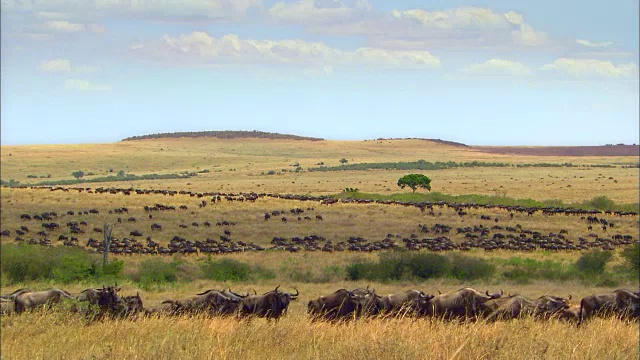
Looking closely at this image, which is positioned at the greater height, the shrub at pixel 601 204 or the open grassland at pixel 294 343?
the open grassland at pixel 294 343

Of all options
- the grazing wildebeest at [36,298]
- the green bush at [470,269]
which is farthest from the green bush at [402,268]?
the grazing wildebeest at [36,298]

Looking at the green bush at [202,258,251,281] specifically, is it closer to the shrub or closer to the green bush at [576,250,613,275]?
the green bush at [576,250,613,275]

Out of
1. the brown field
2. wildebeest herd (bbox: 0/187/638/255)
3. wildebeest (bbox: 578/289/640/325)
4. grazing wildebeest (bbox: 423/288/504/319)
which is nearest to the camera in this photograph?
the brown field

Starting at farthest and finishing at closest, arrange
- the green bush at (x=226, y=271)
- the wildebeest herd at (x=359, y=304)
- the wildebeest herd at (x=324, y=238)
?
the wildebeest herd at (x=324, y=238) → the green bush at (x=226, y=271) → the wildebeest herd at (x=359, y=304)

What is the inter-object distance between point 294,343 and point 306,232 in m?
35.6

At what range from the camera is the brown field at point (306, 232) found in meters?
6.91

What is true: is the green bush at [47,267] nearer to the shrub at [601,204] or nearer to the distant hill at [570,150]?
the shrub at [601,204]

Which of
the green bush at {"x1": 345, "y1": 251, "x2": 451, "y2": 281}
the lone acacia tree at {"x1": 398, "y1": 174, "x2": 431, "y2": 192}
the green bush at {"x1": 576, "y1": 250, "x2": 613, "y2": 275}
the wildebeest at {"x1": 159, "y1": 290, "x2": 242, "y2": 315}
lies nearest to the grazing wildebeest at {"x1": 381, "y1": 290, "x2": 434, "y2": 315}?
the wildebeest at {"x1": 159, "y1": 290, "x2": 242, "y2": 315}

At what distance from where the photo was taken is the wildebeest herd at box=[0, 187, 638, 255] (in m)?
36.0

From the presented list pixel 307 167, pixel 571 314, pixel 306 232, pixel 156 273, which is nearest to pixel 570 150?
pixel 307 167

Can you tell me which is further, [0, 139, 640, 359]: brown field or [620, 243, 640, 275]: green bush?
[620, 243, 640, 275]: green bush

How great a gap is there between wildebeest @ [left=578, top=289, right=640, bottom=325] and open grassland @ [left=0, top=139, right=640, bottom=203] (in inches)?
2196

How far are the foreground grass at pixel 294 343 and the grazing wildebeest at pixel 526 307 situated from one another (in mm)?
3452

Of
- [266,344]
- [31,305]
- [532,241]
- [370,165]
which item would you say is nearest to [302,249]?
[532,241]
